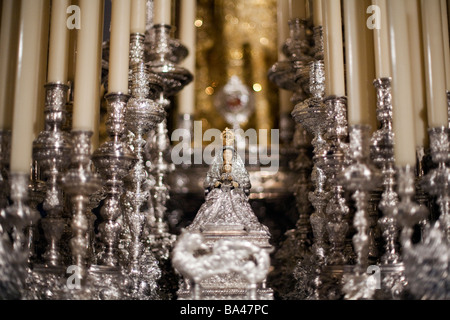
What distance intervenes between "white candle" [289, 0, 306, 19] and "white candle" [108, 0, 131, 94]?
0.83 metres

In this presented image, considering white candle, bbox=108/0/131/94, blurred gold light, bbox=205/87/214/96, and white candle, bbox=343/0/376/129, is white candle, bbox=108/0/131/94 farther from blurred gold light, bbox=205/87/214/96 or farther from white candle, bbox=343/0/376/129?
blurred gold light, bbox=205/87/214/96

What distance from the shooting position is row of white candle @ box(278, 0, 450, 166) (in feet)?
5.40

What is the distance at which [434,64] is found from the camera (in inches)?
72.4

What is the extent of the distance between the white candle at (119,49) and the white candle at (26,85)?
22 centimetres

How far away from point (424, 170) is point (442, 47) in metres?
0.40

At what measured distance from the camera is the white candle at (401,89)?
157cm

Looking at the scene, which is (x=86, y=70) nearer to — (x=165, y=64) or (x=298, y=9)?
(x=165, y=64)

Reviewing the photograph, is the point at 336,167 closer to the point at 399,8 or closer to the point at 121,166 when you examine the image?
the point at 399,8

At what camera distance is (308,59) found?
90.2 inches

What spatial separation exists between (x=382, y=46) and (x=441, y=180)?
1.49 feet

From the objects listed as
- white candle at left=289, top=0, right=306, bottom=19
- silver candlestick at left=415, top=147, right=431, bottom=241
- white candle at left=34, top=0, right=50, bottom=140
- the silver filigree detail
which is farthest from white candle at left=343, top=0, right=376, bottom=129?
white candle at left=34, top=0, right=50, bottom=140

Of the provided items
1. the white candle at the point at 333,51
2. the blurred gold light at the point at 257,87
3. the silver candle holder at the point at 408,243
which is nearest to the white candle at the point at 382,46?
the white candle at the point at 333,51
